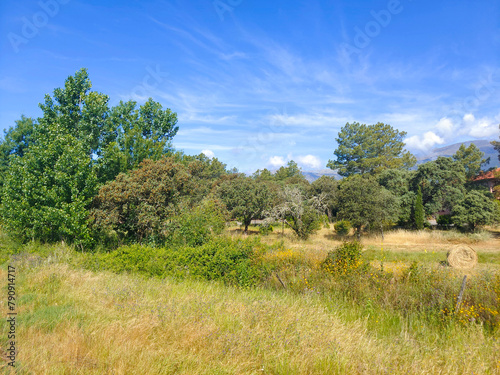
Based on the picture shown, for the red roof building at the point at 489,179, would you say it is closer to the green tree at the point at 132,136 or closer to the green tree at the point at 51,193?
the green tree at the point at 132,136

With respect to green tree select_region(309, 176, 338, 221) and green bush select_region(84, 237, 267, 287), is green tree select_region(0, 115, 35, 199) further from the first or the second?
green tree select_region(309, 176, 338, 221)

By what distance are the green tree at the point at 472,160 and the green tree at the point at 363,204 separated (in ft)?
85.0

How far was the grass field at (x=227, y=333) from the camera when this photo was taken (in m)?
3.35

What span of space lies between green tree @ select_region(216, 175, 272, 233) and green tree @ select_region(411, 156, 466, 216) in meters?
15.6

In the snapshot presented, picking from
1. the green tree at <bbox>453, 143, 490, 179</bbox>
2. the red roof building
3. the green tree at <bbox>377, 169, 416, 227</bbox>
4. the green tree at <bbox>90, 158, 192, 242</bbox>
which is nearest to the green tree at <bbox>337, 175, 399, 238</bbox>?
the green tree at <bbox>377, 169, 416, 227</bbox>

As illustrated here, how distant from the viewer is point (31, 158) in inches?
526

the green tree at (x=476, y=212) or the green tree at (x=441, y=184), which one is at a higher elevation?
the green tree at (x=441, y=184)

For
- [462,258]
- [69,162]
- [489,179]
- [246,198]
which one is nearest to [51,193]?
[69,162]

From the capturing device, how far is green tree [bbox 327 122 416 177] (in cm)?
5472

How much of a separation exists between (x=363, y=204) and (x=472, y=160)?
103 ft

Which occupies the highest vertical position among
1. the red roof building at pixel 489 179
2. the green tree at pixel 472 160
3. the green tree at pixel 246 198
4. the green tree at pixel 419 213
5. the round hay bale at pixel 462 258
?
the green tree at pixel 472 160

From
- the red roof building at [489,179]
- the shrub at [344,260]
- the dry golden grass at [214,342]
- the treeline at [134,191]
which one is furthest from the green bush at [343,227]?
the red roof building at [489,179]

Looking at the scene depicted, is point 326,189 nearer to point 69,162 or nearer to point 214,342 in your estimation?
point 69,162

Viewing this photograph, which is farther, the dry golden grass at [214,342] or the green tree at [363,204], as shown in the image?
the green tree at [363,204]
